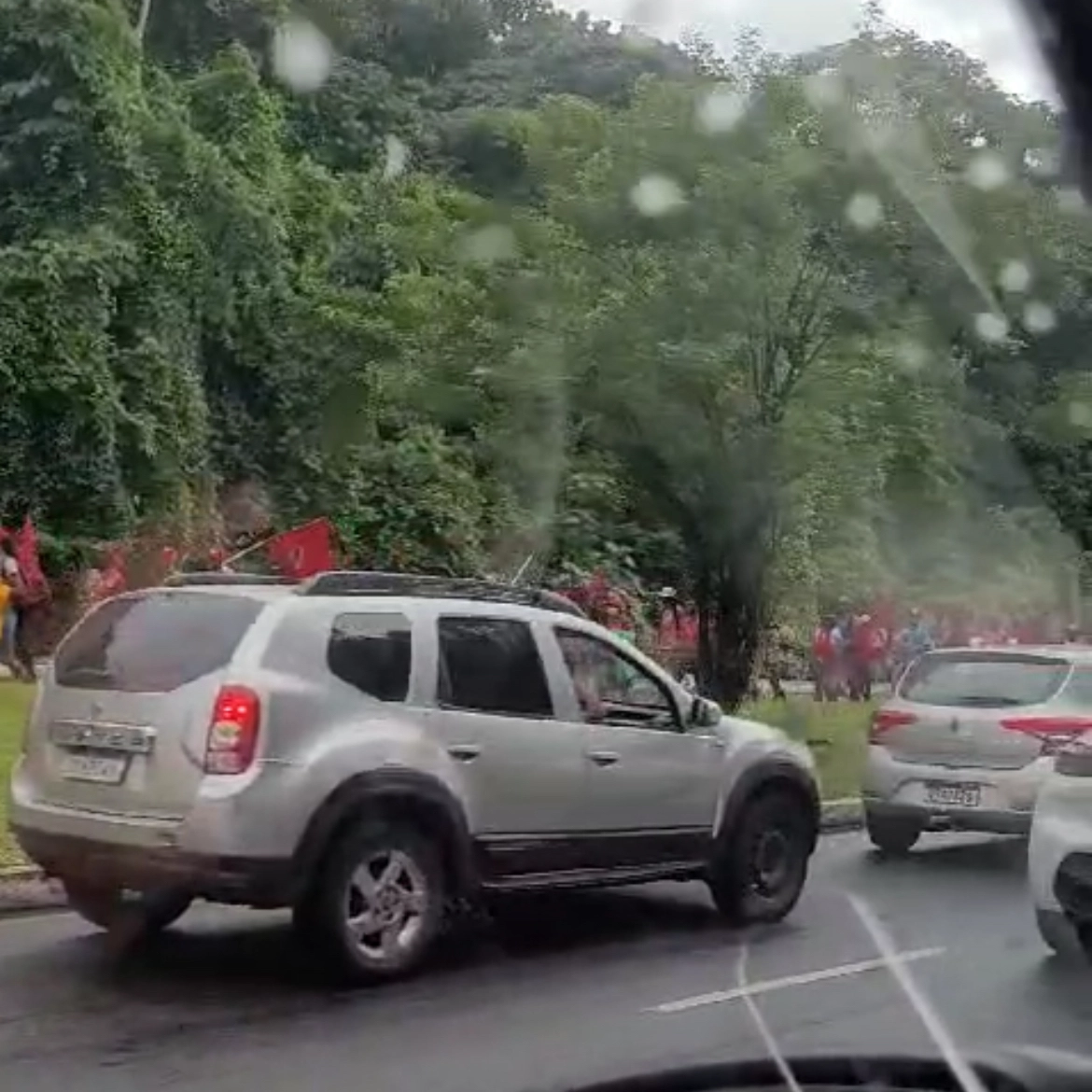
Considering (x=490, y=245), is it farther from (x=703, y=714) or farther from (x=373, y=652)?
(x=373, y=652)

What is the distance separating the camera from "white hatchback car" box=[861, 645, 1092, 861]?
10.6m

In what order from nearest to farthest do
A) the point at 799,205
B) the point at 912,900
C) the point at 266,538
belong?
1. the point at 912,900
2. the point at 799,205
3. the point at 266,538

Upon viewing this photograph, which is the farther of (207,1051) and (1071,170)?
(207,1051)

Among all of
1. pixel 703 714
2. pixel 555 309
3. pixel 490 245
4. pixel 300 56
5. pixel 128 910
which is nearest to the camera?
pixel 128 910

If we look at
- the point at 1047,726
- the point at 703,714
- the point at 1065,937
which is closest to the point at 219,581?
the point at 703,714

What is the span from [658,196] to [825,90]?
5.37 ft

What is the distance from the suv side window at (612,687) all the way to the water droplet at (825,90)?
28.3 feet

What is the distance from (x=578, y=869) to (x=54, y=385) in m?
14.7

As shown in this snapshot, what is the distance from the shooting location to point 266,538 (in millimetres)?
23312

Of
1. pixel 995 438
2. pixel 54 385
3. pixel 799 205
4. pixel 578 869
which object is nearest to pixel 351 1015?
pixel 578 869

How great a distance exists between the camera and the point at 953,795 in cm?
1091

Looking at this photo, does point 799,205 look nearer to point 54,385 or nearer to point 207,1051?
point 54,385

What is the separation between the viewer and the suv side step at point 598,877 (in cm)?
786

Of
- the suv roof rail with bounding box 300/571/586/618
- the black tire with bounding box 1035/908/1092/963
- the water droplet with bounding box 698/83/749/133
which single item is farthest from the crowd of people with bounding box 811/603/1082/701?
the black tire with bounding box 1035/908/1092/963
